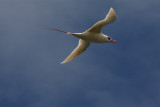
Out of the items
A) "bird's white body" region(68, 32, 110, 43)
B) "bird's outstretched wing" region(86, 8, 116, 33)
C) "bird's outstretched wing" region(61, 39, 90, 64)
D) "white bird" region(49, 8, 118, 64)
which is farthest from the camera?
"bird's outstretched wing" region(61, 39, 90, 64)

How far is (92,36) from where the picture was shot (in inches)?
939

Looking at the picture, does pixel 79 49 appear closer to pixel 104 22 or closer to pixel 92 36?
pixel 92 36

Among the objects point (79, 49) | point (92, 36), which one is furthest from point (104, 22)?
point (79, 49)

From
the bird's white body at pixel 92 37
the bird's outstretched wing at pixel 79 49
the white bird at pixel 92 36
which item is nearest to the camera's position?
the white bird at pixel 92 36

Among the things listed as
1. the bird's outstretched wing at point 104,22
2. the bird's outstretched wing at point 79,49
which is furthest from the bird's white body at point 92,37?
the bird's outstretched wing at point 79,49

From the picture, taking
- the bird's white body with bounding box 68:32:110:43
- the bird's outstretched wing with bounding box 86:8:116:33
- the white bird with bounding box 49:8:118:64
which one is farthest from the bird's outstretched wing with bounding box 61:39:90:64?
the bird's outstretched wing with bounding box 86:8:116:33

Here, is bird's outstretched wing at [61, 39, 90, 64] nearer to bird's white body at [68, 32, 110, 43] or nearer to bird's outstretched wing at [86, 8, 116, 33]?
bird's white body at [68, 32, 110, 43]

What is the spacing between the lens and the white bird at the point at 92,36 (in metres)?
22.5

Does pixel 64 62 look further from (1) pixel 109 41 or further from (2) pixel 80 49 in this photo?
(1) pixel 109 41

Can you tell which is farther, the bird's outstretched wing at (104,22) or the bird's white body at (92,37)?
the bird's white body at (92,37)

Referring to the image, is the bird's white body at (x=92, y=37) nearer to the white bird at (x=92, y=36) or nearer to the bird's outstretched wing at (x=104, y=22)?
the white bird at (x=92, y=36)

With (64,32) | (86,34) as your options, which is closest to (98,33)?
(86,34)

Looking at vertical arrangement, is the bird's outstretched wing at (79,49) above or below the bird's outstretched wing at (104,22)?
above

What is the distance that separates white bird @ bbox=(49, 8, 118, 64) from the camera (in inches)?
888
